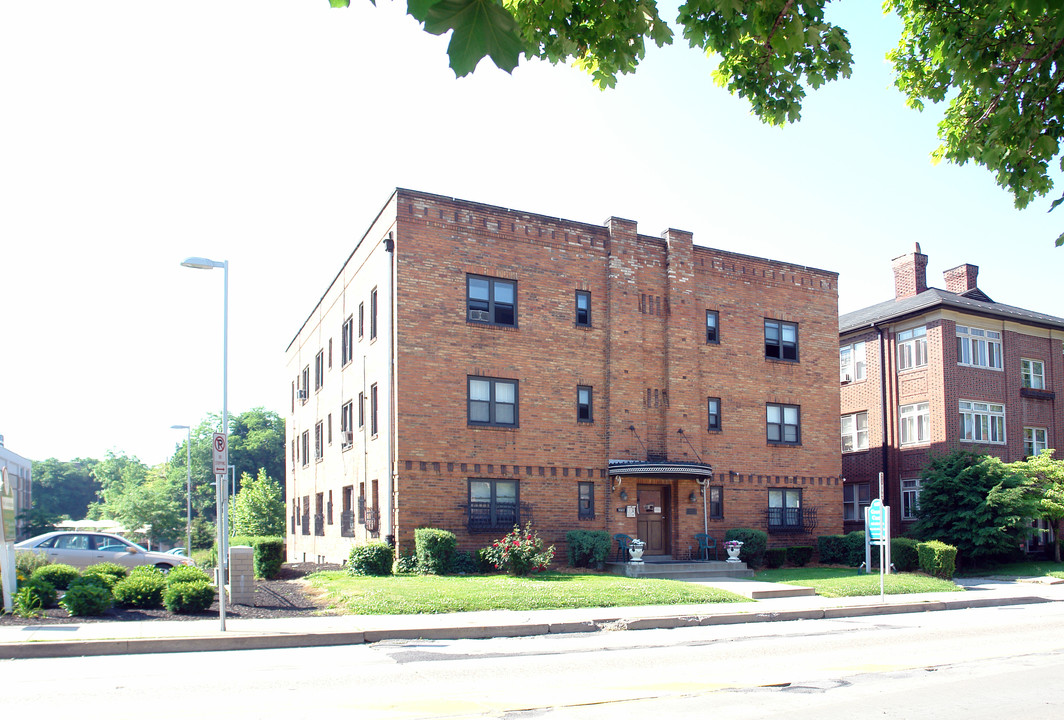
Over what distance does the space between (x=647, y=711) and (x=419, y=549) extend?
48.9 feet

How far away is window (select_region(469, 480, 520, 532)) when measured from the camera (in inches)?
946

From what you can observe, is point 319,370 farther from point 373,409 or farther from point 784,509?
point 784,509

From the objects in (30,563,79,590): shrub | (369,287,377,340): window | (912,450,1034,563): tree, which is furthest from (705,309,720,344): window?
(30,563,79,590): shrub

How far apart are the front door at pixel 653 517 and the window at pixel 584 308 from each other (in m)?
5.24

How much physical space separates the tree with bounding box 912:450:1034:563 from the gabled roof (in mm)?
5943

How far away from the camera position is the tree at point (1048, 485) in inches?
1189

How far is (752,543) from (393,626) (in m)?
15.2

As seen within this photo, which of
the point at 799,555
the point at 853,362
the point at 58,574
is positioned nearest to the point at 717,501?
the point at 799,555

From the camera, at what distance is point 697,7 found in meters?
5.80

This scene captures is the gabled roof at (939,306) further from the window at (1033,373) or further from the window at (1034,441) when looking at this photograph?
the window at (1034,441)

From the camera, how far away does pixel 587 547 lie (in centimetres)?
2428

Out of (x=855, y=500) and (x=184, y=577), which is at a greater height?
(x=855, y=500)

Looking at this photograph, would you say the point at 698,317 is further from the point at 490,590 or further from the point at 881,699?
the point at 881,699

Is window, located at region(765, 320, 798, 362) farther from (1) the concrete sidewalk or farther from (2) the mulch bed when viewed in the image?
(2) the mulch bed
